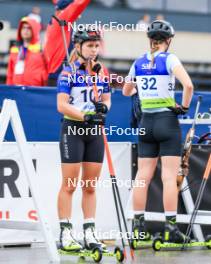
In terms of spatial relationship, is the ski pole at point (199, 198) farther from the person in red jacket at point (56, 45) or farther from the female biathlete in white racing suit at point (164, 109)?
the person in red jacket at point (56, 45)

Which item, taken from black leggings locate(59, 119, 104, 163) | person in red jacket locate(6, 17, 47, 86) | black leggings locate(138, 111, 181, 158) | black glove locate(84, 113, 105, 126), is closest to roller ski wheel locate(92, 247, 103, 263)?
black leggings locate(59, 119, 104, 163)

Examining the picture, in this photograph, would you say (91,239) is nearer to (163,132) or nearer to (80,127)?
(80,127)

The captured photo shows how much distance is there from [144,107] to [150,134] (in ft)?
0.91

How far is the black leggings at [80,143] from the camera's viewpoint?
31.8ft

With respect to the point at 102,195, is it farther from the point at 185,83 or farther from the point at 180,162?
the point at 185,83

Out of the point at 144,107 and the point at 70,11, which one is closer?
the point at 144,107

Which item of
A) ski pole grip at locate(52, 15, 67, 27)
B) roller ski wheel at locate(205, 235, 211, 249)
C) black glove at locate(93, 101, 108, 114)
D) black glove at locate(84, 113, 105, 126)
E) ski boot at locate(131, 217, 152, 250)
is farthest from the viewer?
ski pole grip at locate(52, 15, 67, 27)

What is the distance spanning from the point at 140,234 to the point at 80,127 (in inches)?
56.6

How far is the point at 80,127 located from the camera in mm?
9703

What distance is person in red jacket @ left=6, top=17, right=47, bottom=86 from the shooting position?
1302 cm

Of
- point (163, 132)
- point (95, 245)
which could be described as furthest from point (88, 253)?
point (163, 132)

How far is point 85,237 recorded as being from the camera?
977 cm

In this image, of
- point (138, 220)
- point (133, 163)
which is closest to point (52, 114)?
point (133, 163)

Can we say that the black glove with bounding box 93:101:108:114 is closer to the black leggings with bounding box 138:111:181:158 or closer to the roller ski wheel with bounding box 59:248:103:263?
the black leggings with bounding box 138:111:181:158
